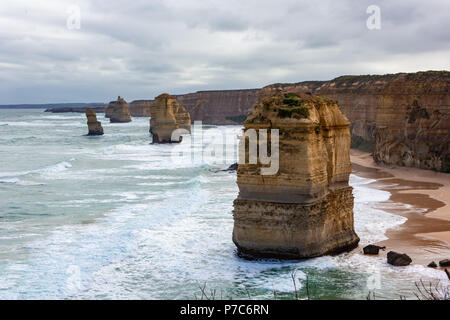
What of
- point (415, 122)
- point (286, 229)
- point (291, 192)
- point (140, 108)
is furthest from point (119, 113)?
point (286, 229)

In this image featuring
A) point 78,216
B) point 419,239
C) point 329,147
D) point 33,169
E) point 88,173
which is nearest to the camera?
point 329,147

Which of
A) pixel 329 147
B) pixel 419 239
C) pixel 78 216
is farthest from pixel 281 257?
pixel 78 216

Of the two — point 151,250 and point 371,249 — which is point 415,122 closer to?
point 371,249

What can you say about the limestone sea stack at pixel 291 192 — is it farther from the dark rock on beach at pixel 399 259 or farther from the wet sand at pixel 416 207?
the wet sand at pixel 416 207

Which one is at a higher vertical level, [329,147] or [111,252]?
[329,147]

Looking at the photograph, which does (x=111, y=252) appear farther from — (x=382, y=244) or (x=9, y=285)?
(x=382, y=244)
